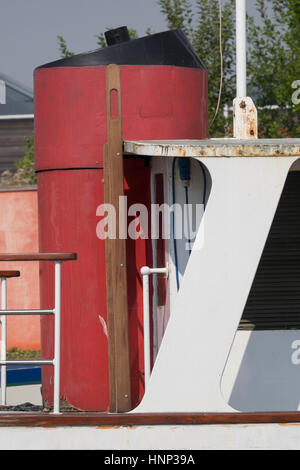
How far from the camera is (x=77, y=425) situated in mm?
4129

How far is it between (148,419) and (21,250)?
8.87 meters

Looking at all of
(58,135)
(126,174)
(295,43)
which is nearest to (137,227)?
(126,174)

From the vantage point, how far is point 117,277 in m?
4.41

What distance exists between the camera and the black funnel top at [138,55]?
17.6 feet

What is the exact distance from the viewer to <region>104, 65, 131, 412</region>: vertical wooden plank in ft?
14.4

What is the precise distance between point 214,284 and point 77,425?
0.98 m

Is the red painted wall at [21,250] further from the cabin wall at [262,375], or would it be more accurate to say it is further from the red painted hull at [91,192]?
the cabin wall at [262,375]

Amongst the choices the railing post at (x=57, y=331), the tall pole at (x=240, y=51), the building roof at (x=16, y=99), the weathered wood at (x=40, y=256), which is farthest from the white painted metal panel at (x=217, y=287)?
the building roof at (x=16, y=99)

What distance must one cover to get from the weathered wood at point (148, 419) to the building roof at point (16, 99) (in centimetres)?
1531

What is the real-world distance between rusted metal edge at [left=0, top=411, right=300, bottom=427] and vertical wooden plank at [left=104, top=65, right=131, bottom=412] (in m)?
0.24

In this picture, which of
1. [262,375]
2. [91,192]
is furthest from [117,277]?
[262,375]

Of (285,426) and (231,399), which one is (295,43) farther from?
(285,426)
